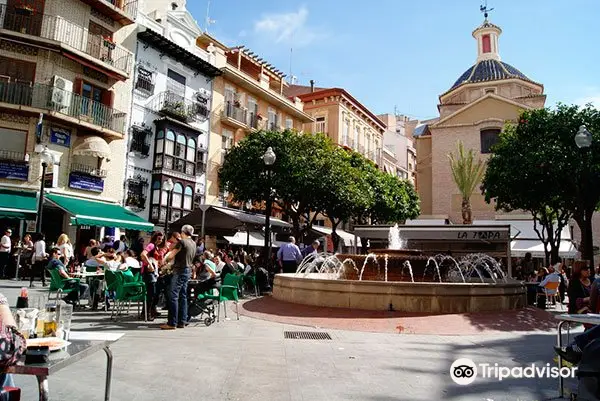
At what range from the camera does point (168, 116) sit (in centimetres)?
2552

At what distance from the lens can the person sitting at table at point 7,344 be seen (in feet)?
7.77

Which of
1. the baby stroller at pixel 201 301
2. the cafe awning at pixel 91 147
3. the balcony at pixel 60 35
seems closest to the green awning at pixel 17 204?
the cafe awning at pixel 91 147

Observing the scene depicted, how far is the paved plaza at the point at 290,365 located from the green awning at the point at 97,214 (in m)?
11.4

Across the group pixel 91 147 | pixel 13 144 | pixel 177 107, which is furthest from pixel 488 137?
pixel 13 144

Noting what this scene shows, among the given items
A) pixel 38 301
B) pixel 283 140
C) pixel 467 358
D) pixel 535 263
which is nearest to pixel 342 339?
pixel 467 358

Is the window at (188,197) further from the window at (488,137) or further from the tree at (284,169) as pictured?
the window at (488,137)

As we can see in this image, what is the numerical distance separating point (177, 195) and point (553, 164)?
18.8 m

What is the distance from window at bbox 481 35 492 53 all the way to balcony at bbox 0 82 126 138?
42987mm

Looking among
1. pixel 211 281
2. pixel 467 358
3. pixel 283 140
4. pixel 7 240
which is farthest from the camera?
pixel 283 140

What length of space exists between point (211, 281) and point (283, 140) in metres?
16.2

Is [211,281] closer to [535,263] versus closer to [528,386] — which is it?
[528,386]

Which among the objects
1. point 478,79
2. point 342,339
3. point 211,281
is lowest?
point 342,339

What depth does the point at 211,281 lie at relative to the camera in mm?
8812

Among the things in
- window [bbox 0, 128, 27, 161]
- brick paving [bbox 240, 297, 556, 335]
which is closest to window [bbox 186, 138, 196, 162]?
window [bbox 0, 128, 27, 161]
